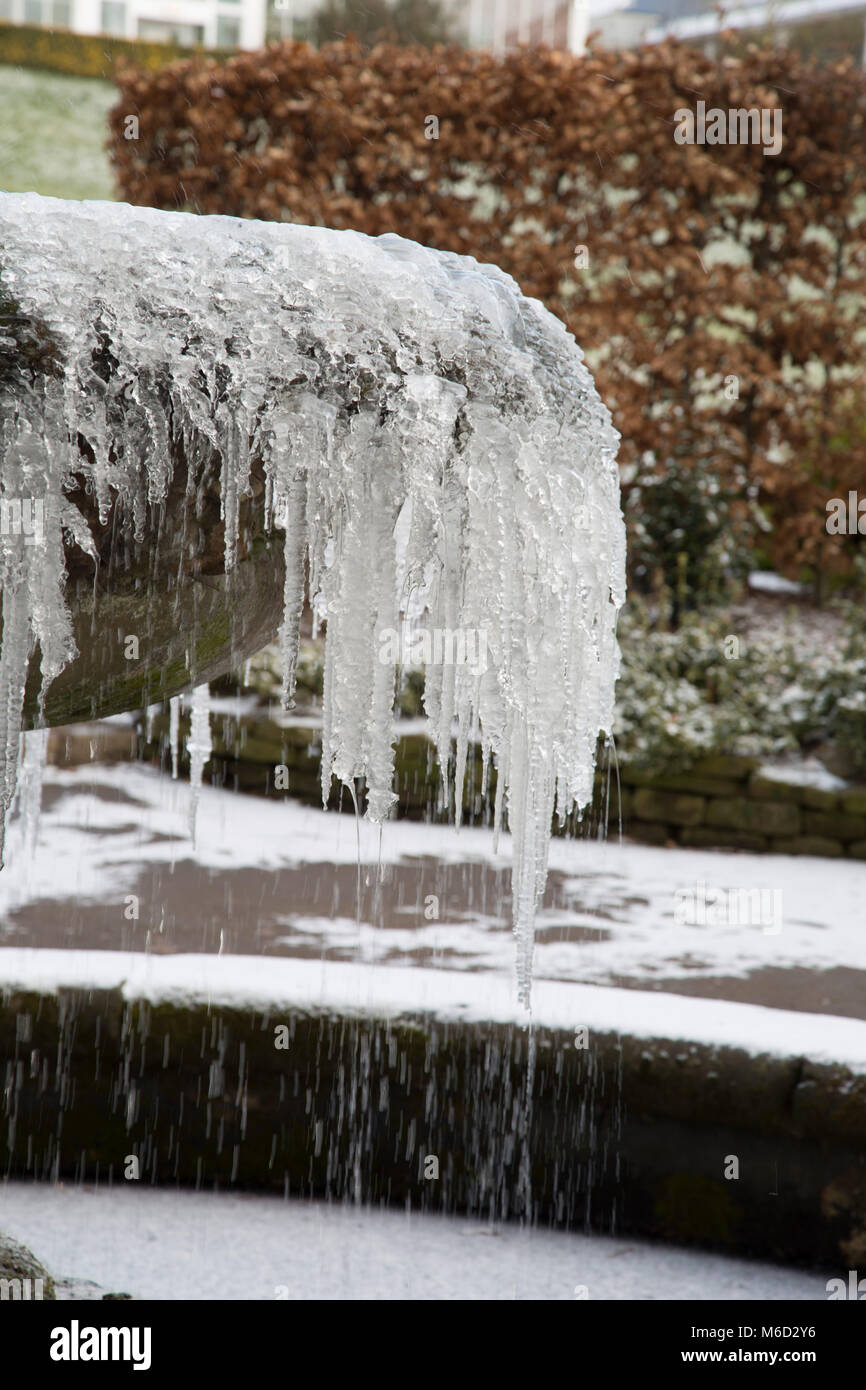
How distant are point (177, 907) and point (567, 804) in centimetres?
220

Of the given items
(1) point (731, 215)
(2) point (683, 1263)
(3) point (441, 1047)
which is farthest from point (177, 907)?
(1) point (731, 215)

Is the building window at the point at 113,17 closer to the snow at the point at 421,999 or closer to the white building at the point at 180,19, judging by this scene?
the white building at the point at 180,19

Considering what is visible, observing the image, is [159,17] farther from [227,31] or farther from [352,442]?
[352,442]

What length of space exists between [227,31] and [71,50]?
1.78 m

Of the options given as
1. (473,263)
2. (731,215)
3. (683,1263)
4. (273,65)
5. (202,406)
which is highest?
(273,65)

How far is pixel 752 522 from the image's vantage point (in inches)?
278

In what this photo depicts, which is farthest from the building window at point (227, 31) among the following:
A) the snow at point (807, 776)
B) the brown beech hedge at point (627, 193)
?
the snow at point (807, 776)

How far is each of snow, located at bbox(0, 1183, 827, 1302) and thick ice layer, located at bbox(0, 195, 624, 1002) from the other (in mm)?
1125

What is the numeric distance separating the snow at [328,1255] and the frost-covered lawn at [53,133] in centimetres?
1065

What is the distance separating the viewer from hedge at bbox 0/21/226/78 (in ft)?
39.6

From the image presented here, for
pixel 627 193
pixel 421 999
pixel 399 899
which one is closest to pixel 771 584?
pixel 627 193

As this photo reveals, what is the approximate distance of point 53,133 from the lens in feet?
39.2

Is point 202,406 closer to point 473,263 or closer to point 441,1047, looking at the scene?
point 473,263
